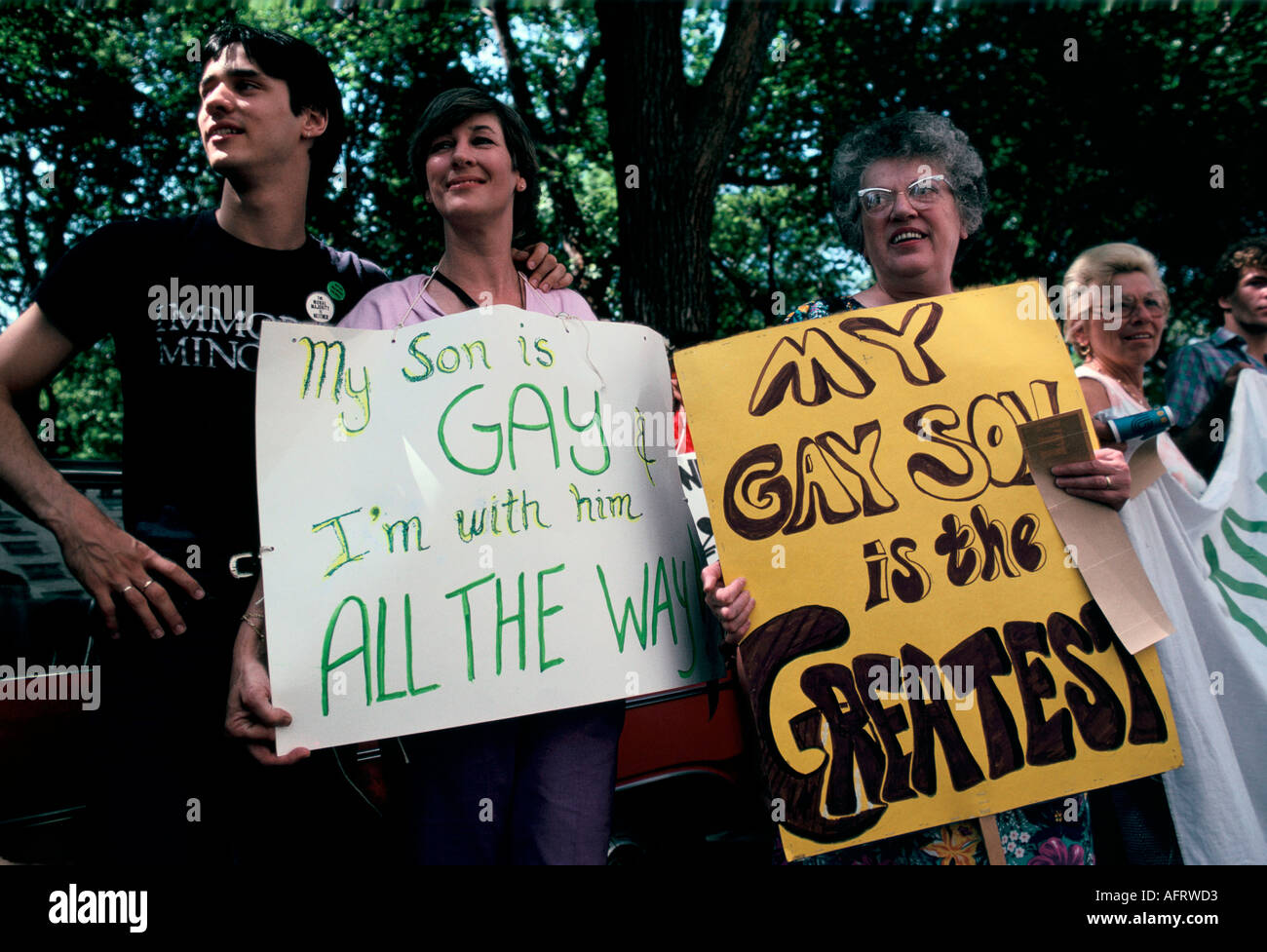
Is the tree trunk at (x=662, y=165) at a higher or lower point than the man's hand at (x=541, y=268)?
higher

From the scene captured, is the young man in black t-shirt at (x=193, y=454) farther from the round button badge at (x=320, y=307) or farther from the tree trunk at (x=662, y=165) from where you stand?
the tree trunk at (x=662, y=165)

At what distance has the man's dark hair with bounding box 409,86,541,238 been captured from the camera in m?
1.93

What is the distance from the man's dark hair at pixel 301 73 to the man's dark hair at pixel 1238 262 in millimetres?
3353

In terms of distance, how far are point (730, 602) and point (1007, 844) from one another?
0.75m

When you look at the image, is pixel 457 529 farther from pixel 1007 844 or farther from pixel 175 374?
pixel 1007 844

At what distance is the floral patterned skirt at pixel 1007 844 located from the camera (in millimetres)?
1757

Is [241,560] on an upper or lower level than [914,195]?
lower

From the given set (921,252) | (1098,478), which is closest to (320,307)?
(921,252)

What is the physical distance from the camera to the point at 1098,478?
Result: 1794 millimetres

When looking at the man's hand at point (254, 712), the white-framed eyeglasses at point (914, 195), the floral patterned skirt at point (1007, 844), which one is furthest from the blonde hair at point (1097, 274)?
the man's hand at point (254, 712)

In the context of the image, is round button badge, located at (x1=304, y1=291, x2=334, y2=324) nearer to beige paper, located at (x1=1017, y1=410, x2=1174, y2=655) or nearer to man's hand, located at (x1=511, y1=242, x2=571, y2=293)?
man's hand, located at (x1=511, y1=242, x2=571, y2=293)

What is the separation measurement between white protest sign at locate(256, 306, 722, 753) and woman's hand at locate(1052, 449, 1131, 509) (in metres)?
0.83
